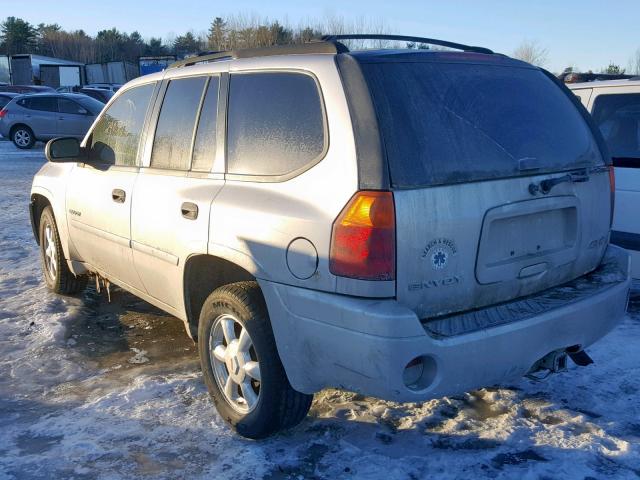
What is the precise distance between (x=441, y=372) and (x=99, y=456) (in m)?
1.72

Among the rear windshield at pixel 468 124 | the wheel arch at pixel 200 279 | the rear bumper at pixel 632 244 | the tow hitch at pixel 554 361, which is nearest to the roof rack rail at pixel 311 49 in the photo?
the rear windshield at pixel 468 124

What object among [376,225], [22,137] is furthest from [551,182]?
A: [22,137]

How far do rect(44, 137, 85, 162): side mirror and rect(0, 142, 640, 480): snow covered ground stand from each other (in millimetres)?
1316

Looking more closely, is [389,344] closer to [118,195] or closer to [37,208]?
[118,195]

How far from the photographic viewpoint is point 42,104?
1936cm

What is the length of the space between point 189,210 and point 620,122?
142 inches

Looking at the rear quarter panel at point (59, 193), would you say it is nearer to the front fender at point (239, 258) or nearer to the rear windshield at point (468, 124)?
the front fender at point (239, 258)

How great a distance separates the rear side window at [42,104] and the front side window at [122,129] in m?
16.0

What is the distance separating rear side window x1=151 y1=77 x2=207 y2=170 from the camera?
3.67m

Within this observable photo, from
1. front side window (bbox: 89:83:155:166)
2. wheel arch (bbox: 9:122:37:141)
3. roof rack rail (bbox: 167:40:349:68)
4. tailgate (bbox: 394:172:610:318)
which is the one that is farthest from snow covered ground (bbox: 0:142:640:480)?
wheel arch (bbox: 9:122:37:141)

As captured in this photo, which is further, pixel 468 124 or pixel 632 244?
pixel 632 244

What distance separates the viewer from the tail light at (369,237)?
101 inches

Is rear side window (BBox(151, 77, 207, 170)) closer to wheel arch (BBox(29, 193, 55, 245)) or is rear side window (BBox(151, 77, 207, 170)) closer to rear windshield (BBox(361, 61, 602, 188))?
rear windshield (BBox(361, 61, 602, 188))

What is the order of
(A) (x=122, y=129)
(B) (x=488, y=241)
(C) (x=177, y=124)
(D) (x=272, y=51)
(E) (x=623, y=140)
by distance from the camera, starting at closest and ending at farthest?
(B) (x=488, y=241) → (D) (x=272, y=51) → (C) (x=177, y=124) → (A) (x=122, y=129) → (E) (x=623, y=140)
